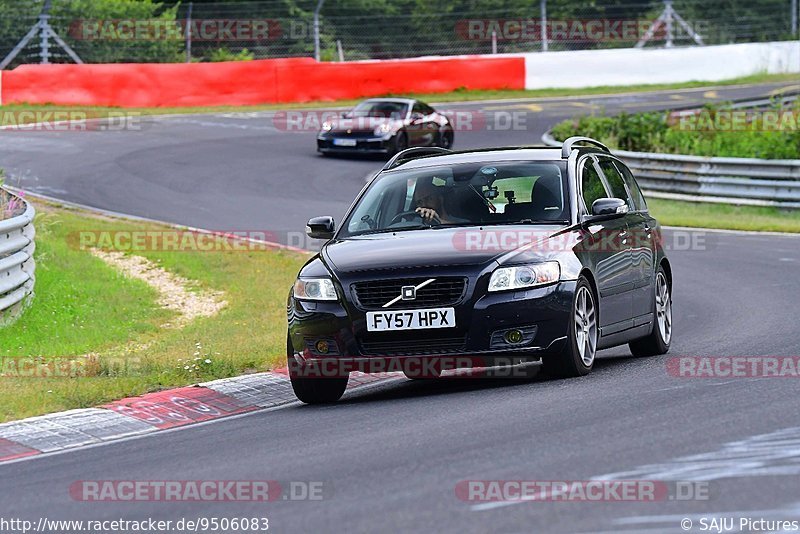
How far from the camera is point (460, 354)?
30.7 feet

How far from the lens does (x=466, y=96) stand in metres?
42.8

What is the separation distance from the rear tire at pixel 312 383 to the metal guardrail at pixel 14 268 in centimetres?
469

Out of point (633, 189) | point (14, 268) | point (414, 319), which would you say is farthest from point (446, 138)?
point (414, 319)

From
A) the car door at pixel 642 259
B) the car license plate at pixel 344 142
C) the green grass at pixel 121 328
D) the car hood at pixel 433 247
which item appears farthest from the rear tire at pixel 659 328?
the car license plate at pixel 344 142

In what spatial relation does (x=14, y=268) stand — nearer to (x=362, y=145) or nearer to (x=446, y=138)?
(x=362, y=145)

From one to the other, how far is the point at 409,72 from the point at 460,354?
111 ft

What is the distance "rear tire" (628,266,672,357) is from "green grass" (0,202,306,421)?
9.17 feet

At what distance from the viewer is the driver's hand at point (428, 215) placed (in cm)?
1052

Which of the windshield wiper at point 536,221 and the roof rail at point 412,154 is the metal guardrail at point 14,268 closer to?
the roof rail at point 412,154

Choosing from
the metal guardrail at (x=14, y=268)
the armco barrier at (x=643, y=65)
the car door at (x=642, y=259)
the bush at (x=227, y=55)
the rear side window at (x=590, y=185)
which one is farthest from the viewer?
the armco barrier at (x=643, y=65)

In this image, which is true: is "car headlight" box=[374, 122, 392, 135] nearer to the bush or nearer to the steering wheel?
the bush

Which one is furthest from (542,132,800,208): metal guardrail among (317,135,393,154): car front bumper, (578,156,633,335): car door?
(578,156,633,335): car door

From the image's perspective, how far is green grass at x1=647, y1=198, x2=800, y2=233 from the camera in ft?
74.5

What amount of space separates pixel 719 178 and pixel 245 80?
1780 centimetres
